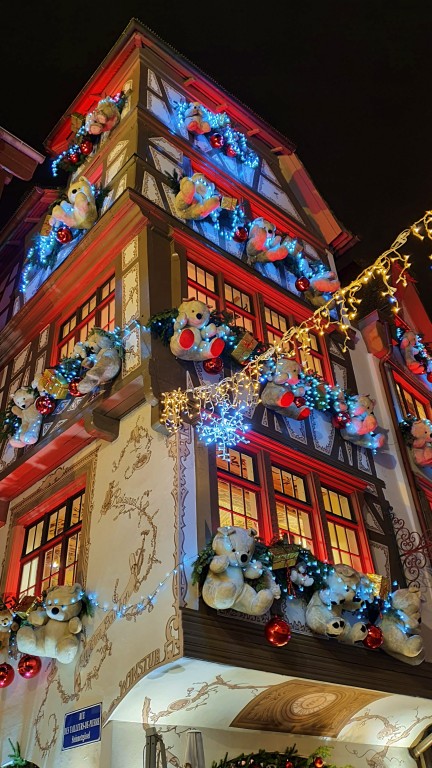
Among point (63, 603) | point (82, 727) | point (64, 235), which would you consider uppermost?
point (64, 235)

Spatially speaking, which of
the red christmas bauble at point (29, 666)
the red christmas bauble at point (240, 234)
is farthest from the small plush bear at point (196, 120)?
the red christmas bauble at point (29, 666)

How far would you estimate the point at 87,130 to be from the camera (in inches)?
547

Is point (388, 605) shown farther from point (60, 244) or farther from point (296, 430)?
point (60, 244)

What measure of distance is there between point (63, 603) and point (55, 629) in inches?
12.5

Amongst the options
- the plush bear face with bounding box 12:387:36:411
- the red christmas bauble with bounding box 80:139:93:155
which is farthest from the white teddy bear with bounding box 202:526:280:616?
the red christmas bauble with bounding box 80:139:93:155

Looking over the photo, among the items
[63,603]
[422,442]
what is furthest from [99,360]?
[422,442]

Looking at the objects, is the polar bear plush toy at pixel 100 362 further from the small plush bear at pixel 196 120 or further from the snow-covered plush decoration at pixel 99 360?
the small plush bear at pixel 196 120

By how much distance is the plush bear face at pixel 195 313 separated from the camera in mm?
8930

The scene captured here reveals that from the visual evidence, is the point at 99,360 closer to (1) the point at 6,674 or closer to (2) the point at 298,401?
(2) the point at 298,401

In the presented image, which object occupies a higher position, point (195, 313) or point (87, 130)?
point (87, 130)

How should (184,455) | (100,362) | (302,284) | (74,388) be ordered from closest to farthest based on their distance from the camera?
(184,455) → (100,362) → (74,388) → (302,284)

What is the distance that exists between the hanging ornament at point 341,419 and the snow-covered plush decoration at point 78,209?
5.54 metres

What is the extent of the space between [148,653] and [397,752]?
4863 mm

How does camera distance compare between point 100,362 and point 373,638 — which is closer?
point 373,638
